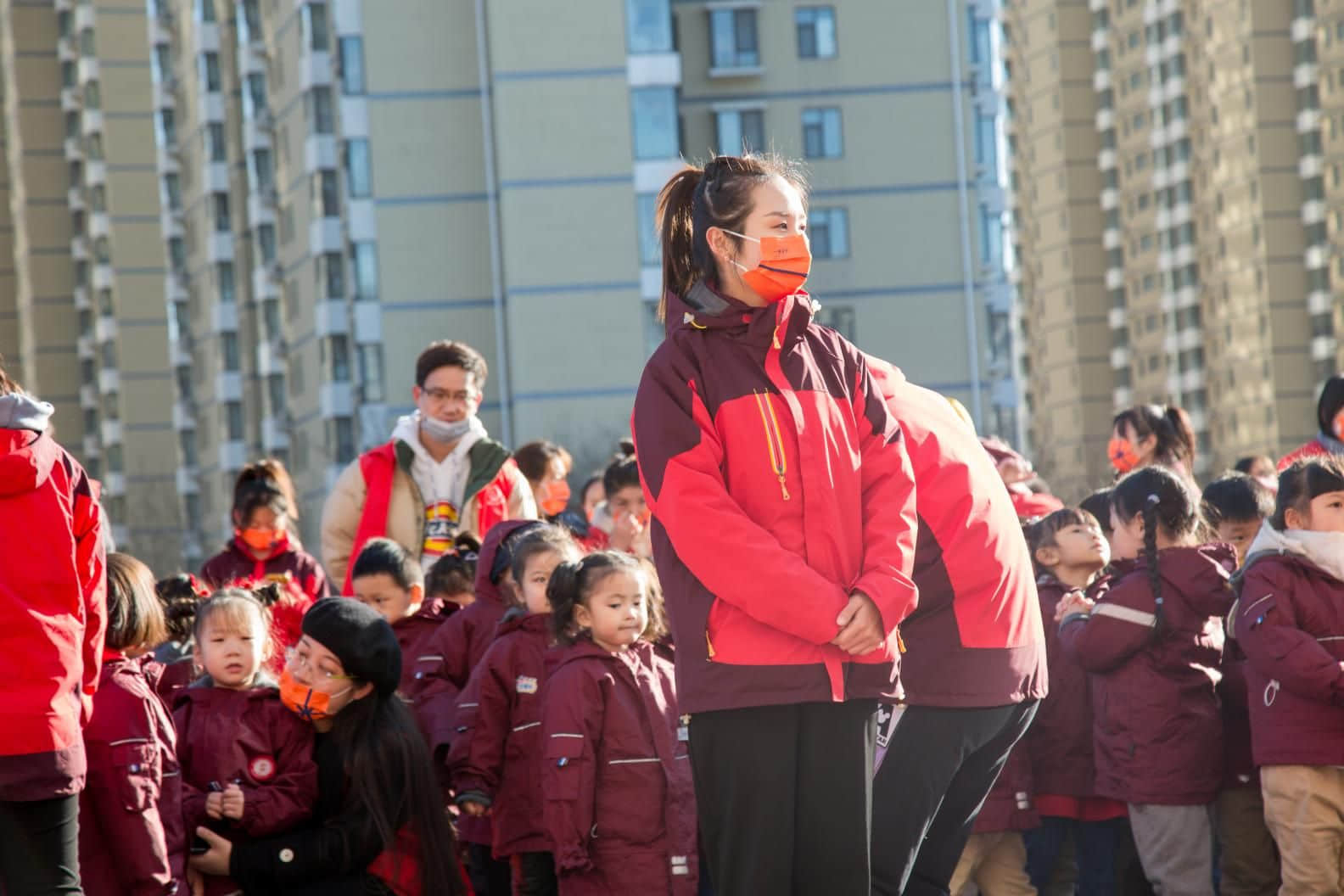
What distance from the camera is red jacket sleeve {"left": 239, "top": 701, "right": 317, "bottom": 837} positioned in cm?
703

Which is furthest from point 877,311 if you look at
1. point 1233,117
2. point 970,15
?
point 1233,117

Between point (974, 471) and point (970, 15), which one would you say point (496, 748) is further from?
point (970, 15)

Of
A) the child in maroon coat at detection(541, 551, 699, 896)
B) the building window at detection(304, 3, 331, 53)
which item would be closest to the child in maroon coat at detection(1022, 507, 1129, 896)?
the child in maroon coat at detection(541, 551, 699, 896)

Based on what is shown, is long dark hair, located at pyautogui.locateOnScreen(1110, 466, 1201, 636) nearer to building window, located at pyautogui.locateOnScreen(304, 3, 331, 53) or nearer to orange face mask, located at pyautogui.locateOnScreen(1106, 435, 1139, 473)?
orange face mask, located at pyautogui.locateOnScreen(1106, 435, 1139, 473)

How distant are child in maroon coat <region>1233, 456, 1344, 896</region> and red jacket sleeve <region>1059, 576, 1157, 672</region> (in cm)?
41

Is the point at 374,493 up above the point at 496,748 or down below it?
above

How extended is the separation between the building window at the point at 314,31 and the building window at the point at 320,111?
1.03 metres

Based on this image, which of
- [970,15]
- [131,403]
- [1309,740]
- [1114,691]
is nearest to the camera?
[1309,740]

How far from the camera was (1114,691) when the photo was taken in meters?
8.24

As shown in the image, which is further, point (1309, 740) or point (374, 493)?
point (374, 493)

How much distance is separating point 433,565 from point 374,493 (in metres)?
0.50

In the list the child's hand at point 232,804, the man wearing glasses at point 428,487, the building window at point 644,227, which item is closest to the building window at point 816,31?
the building window at point 644,227

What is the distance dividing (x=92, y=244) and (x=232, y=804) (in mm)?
82934

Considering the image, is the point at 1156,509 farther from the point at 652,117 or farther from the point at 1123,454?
the point at 652,117
